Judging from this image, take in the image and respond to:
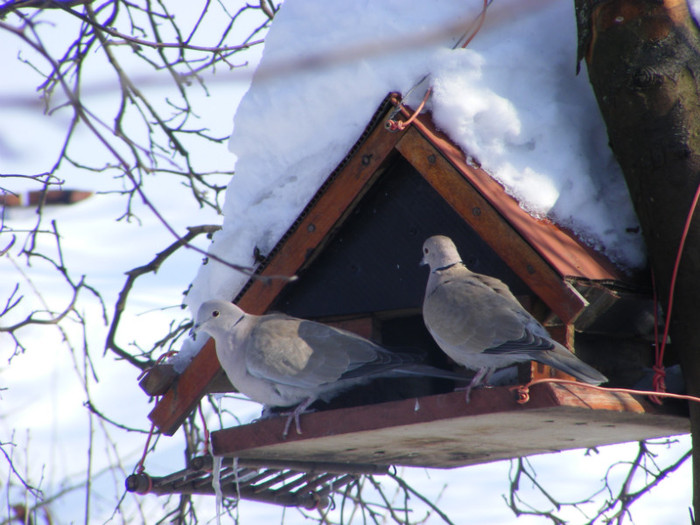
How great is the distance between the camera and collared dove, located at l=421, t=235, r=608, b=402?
7.84ft

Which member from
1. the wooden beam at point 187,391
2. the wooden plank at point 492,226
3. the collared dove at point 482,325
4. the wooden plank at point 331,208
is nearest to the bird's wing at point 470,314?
the collared dove at point 482,325

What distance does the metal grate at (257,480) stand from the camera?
3168 mm

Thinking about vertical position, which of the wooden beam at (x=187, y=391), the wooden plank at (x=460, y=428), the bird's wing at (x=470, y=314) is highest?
the wooden beam at (x=187, y=391)

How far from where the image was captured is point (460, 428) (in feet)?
8.86

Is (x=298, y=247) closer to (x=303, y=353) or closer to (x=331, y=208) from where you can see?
(x=331, y=208)

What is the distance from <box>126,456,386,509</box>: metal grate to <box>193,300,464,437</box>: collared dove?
392 millimetres

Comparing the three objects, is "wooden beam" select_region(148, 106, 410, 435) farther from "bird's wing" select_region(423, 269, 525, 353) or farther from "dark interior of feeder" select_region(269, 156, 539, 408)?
"bird's wing" select_region(423, 269, 525, 353)

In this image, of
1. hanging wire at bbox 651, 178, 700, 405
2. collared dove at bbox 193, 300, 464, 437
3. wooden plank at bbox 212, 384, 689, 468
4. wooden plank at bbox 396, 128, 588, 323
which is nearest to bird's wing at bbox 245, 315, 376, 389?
collared dove at bbox 193, 300, 464, 437

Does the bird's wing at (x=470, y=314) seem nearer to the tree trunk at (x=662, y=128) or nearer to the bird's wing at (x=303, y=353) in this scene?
the bird's wing at (x=303, y=353)

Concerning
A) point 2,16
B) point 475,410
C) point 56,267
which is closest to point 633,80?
point 475,410

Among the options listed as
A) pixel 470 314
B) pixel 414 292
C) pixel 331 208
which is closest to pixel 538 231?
pixel 470 314

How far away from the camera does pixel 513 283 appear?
282 centimetres

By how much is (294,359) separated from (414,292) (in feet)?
1.68

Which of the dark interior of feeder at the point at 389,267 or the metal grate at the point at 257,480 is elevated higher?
the dark interior of feeder at the point at 389,267
